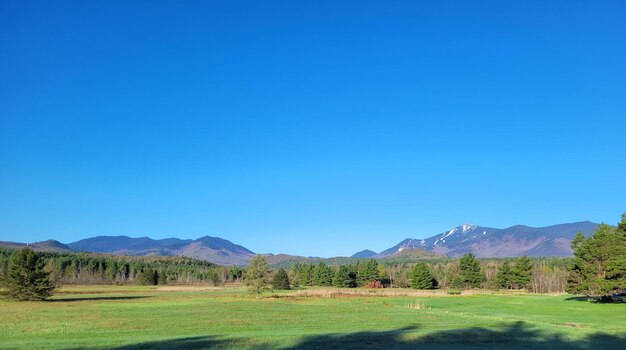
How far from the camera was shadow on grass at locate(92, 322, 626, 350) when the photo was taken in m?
26.2

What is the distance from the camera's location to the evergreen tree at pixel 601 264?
65562mm

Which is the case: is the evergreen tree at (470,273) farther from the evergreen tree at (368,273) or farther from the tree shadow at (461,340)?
the tree shadow at (461,340)

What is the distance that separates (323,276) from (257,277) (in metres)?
70.5

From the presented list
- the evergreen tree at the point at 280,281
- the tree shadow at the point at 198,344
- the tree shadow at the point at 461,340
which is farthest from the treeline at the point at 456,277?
the tree shadow at the point at 198,344

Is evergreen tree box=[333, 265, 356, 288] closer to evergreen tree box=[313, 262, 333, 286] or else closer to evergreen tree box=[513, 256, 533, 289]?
evergreen tree box=[313, 262, 333, 286]

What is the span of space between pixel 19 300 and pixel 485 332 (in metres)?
67.2

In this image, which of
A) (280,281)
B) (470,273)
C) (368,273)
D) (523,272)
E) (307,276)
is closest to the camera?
(523,272)

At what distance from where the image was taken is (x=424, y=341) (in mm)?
29375

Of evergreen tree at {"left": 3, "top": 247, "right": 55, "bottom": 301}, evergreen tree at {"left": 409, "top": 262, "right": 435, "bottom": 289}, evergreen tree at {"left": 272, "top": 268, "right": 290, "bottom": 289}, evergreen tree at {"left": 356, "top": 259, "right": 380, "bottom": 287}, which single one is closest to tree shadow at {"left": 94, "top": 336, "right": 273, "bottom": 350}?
evergreen tree at {"left": 3, "top": 247, "right": 55, "bottom": 301}

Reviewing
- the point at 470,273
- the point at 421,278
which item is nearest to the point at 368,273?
the point at 421,278

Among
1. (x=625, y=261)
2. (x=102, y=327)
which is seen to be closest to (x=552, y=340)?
(x=102, y=327)

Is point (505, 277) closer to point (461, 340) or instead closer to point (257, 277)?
point (257, 277)

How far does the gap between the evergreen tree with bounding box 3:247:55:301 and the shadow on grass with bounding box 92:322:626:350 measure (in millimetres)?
56897

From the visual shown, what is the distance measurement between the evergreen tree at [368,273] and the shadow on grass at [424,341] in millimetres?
125604
